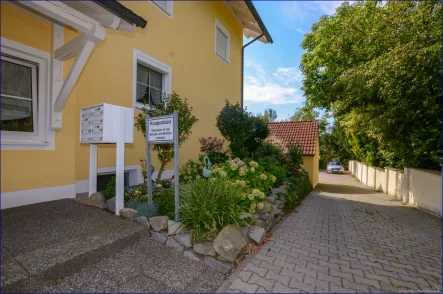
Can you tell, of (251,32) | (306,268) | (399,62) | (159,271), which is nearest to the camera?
(159,271)

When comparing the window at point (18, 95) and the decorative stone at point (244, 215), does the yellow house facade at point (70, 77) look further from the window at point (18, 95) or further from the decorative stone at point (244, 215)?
the decorative stone at point (244, 215)

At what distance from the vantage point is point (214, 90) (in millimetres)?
8188

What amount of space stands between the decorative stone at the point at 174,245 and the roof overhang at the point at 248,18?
7.94 m

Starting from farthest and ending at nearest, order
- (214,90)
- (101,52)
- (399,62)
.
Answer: (214,90), (399,62), (101,52)

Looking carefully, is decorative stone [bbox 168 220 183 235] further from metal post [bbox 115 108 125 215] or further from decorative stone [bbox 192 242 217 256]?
metal post [bbox 115 108 125 215]

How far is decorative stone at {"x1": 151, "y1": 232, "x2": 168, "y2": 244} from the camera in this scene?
9.57ft

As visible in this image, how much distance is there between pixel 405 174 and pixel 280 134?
333 inches

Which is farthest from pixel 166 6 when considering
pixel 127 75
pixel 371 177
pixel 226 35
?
pixel 371 177

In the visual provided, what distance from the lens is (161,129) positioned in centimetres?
324

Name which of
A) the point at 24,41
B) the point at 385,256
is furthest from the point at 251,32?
the point at 385,256

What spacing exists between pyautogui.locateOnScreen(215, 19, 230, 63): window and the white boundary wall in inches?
349

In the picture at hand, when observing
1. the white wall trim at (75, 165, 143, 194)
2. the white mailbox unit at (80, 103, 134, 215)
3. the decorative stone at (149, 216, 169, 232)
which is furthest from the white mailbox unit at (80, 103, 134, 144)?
the decorative stone at (149, 216, 169, 232)

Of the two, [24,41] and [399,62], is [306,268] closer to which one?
[24,41]

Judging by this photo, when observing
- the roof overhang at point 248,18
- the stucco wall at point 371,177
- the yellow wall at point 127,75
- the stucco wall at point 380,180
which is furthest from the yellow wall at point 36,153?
the stucco wall at point 371,177
